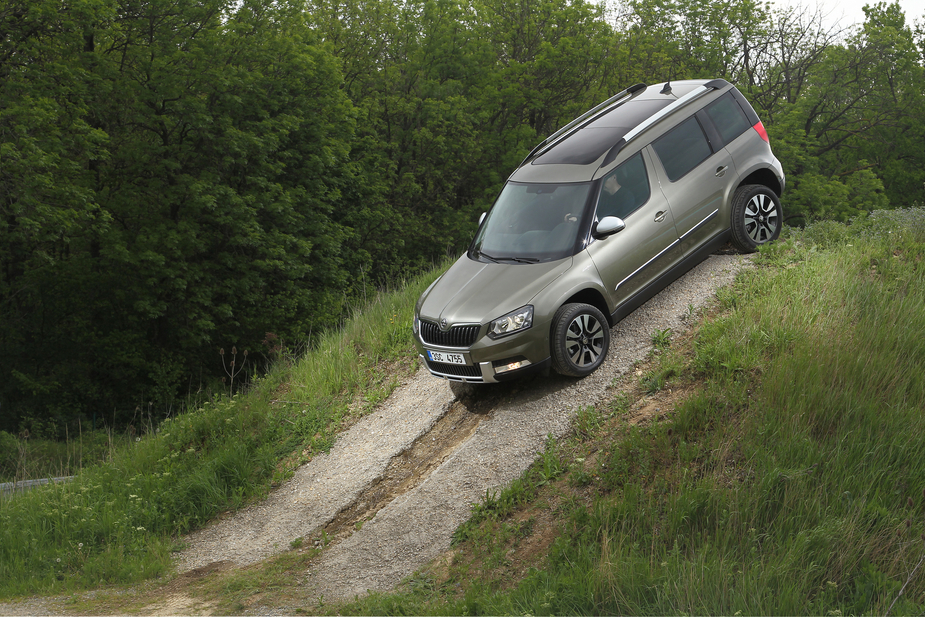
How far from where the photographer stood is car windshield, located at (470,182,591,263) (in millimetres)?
7762

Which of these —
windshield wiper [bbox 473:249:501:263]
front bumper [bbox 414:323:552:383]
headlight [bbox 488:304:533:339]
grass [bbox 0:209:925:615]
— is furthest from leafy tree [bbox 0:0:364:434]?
headlight [bbox 488:304:533:339]

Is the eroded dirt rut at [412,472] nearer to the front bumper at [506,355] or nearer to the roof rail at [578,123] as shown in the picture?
the front bumper at [506,355]

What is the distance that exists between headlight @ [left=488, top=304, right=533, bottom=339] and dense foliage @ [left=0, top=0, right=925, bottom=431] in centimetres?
563

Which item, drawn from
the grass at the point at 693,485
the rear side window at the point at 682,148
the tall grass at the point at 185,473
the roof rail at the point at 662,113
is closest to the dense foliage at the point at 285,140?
the tall grass at the point at 185,473

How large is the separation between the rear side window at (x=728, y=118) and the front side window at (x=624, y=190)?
4.51ft

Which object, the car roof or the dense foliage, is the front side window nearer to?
the car roof

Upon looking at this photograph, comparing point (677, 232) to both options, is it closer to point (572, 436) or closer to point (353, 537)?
point (572, 436)

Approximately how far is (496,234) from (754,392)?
10.7 ft

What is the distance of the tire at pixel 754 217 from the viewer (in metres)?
8.95

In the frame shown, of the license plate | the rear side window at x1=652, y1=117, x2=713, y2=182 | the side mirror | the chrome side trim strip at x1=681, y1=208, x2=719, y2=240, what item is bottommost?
the license plate

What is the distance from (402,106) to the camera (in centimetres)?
2981

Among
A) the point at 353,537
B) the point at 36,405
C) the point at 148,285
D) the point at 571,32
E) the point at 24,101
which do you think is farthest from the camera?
the point at 571,32

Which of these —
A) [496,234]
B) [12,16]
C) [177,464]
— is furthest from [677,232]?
[12,16]

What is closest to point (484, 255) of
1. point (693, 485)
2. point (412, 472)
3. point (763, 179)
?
point (412, 472)
